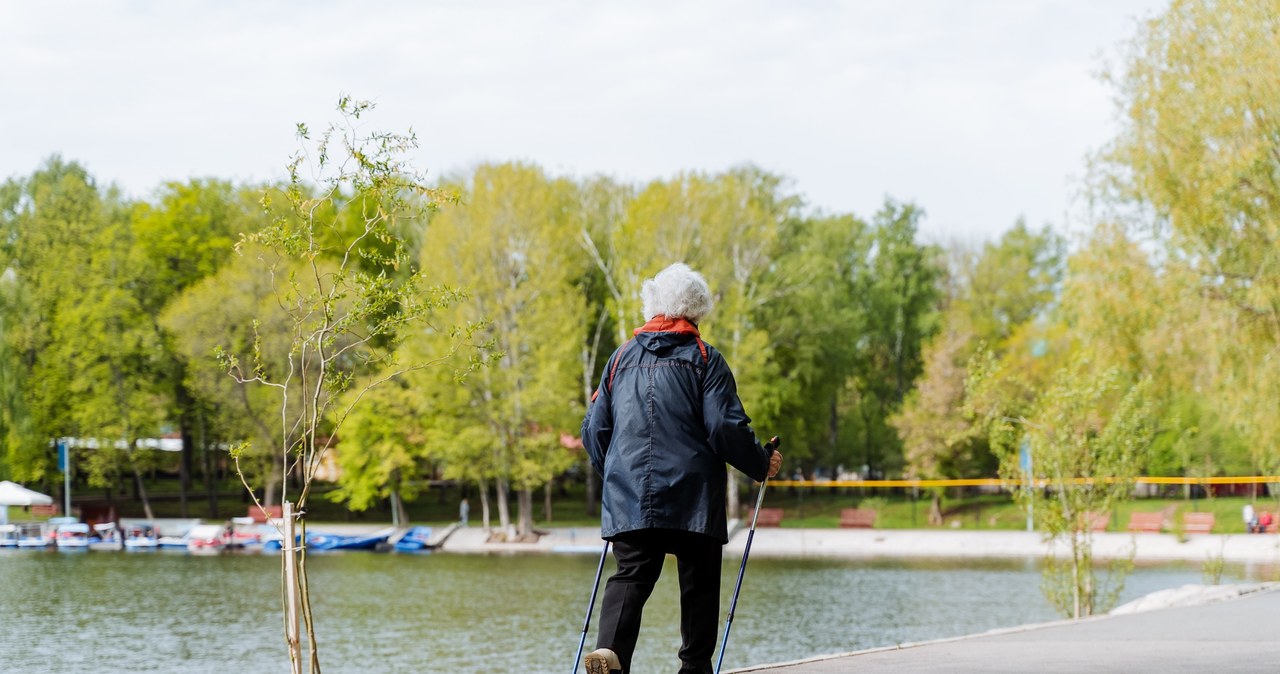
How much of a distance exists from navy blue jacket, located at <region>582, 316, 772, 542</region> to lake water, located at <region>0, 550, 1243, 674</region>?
1272cm

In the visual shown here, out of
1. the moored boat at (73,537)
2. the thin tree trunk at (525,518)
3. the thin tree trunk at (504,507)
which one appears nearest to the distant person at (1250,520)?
the thin tree trunk at (525,518)

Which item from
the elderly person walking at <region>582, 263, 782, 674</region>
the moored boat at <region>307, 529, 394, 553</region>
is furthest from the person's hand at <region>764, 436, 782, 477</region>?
the moored boat at <region>307, 529, 394, 553</region>

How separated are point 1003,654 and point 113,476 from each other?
53.9m

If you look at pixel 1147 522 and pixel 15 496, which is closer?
pixel 1147 522

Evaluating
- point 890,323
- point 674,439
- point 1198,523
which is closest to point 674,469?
point 674,439

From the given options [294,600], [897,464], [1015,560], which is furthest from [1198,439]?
[294,600]

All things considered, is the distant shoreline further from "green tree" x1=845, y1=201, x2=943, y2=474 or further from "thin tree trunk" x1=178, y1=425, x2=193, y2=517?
"green tree" x1=845, y1=201, x2=943, y2=474

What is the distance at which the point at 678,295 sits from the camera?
6.26 m

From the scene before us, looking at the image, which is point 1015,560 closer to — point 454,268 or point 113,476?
point 454,268

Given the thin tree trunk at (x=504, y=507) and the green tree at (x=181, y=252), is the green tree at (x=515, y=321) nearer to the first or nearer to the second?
the thin tree trunk at (x=504, y=507)

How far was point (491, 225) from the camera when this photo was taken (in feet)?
158

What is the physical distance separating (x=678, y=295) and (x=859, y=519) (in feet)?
155

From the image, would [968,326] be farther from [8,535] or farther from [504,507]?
[8,535]

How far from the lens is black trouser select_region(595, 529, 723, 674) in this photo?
609cm
